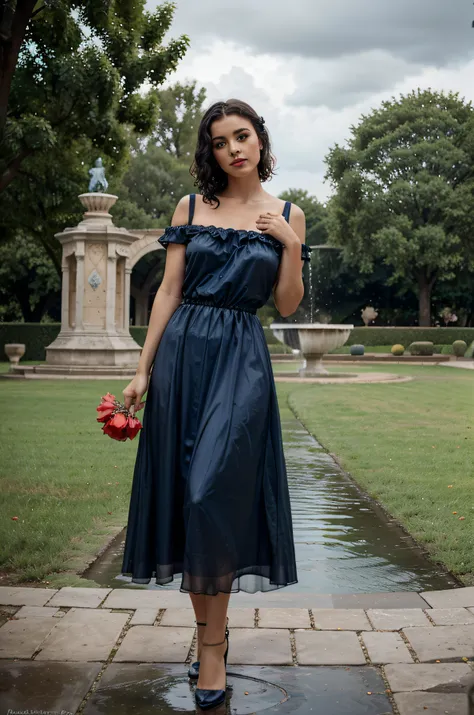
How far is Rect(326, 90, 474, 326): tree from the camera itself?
42.3 metres

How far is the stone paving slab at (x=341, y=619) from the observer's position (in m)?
3.70

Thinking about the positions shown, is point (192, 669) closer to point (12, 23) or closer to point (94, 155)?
point (12, 23)

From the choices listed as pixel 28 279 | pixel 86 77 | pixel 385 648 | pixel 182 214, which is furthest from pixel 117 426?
pixel 28 279

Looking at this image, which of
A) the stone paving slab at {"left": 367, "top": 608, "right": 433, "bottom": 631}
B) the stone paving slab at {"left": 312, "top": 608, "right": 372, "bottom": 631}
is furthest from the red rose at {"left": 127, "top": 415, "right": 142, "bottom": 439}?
the stone paving slab at {"left": 367, "top": 608, "right": 433, "bottom": 631}

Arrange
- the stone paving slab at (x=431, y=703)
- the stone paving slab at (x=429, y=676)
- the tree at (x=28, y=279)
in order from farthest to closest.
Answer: the tree at (x=28, y=279) < the stone paving slab at (x=429, y=676) < the stone paving slab at (x=431, y=703)

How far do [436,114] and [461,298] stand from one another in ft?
34.7

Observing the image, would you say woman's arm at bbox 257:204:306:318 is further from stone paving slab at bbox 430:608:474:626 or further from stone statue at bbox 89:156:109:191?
stone statue at bbox 89:156:109:191

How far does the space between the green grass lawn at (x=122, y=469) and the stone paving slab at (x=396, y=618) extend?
804 millimetres

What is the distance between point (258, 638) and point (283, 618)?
0.85ft

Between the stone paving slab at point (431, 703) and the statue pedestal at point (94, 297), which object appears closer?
the stone paving slab at point (431, 703)

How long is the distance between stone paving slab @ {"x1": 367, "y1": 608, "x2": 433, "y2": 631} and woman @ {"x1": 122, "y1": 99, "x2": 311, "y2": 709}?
2.55 ft

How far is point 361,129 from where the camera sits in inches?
1809

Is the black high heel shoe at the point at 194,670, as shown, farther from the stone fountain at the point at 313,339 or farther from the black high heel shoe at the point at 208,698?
the stone fountain at the point at 313,339

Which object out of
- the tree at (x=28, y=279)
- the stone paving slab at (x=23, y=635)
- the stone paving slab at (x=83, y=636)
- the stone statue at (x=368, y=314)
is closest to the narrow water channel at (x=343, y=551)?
the stone paving slab at (x=83, y=636)
